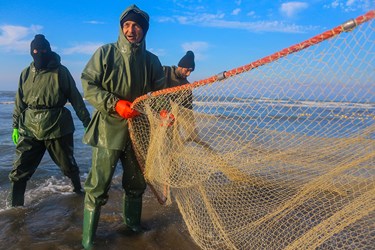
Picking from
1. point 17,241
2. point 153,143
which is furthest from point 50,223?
point 153,143

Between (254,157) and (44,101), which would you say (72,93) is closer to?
(44,101)

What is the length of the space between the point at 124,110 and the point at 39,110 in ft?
6.50

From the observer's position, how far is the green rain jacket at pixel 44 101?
163 inches

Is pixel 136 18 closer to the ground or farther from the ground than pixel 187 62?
farther from the ground

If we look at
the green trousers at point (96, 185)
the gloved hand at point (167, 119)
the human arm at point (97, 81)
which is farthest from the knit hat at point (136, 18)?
the green trousers at point (96, 185)

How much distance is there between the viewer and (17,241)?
10.9 feet

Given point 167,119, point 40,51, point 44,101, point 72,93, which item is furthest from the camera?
point 72,93

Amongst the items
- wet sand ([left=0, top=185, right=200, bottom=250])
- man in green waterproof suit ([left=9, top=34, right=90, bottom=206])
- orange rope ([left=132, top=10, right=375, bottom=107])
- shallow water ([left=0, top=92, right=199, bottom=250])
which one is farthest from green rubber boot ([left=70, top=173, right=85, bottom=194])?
orange rope ([left=132, top=10, right=375, bottom=107])

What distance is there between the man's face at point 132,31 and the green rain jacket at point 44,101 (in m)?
1.66

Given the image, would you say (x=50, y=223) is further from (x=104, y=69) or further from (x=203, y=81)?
(x=203, y=81)

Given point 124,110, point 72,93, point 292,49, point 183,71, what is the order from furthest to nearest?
point 183,71 < point 72,93 < point 124,110 < point 292,49

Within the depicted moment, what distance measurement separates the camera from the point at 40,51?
13.3ft

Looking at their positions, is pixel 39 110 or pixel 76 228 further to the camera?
pixel 39 110

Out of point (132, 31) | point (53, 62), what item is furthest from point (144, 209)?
point (132, 31)
